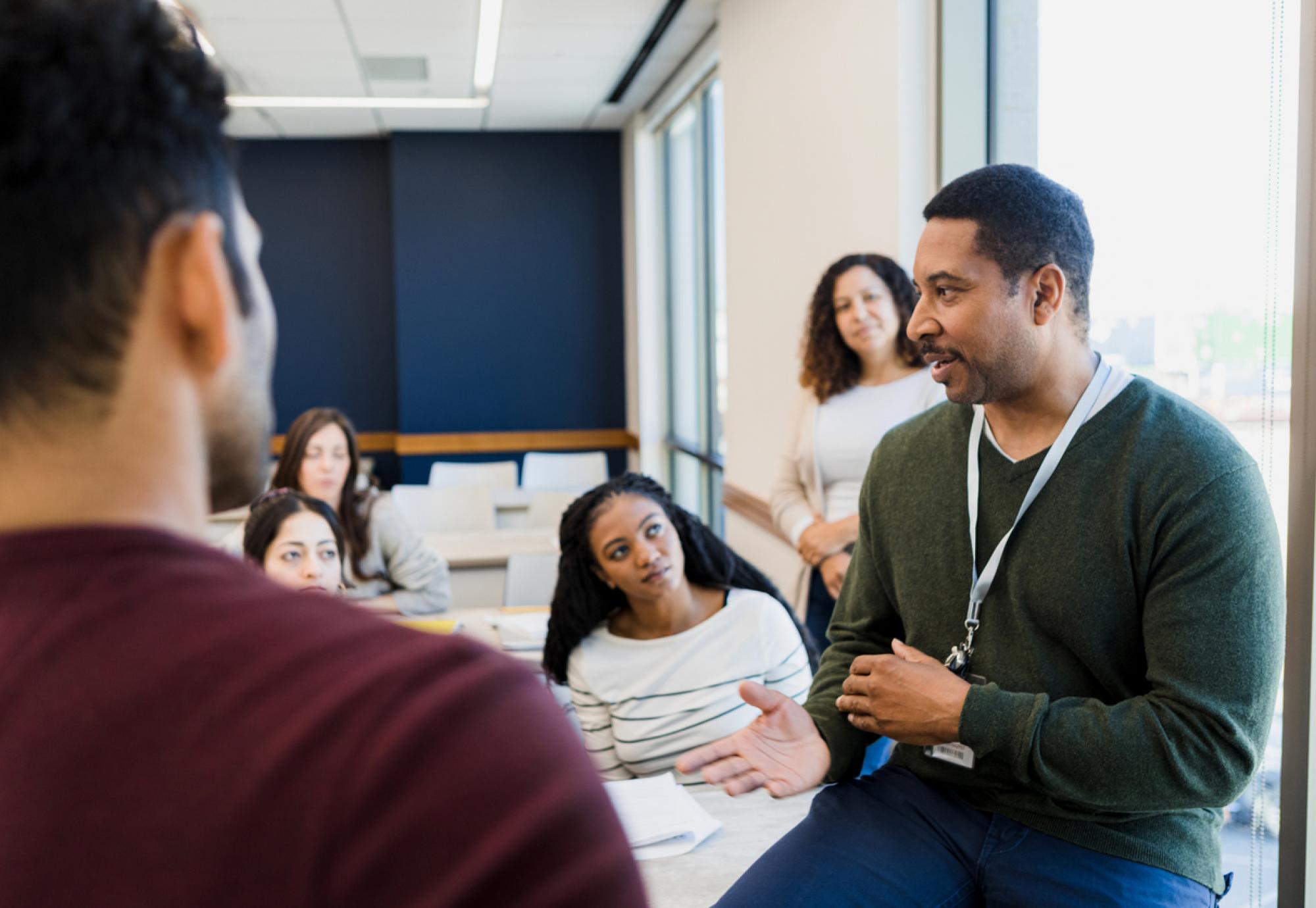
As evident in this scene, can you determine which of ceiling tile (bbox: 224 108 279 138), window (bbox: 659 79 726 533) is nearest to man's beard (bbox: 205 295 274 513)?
window (bbox: 659 79 726 533)

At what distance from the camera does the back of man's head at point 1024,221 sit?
155 centimetres

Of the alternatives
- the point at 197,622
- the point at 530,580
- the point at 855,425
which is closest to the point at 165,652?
the point at 197,622

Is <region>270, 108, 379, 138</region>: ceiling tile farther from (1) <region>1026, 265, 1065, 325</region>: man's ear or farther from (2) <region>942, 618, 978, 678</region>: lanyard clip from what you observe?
(2) <region>942, 618, 978, 678</region>: lanyard clip

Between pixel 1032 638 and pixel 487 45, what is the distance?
5222 millimetres

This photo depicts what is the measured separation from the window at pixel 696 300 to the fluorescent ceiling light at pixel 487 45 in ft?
4.05

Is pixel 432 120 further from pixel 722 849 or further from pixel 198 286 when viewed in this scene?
Answer: pixel 198 286

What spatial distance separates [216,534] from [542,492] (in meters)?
2.59

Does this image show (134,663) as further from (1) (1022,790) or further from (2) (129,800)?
(1) (1022,790)

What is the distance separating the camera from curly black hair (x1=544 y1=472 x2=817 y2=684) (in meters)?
2.74

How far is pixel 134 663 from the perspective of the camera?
0.47 m

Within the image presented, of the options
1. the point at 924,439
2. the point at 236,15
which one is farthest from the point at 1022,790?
the point at 236,15

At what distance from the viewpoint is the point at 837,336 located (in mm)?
3014

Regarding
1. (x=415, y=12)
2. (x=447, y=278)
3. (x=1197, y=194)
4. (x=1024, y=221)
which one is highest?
(x=415, y=12)

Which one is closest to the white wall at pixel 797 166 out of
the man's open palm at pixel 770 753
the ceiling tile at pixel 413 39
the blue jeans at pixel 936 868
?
the ceiling tile at pixel 413 39
